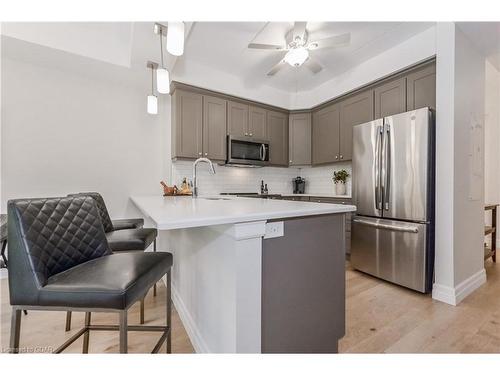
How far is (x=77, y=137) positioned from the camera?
2.93 m

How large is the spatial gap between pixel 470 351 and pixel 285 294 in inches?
50.6

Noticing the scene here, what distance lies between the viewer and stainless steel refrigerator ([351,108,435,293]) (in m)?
2.23

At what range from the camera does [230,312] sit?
1.10 meters

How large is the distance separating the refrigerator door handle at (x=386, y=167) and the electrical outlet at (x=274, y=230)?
5.89ft

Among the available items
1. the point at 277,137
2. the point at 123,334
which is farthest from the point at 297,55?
the point at 123,334

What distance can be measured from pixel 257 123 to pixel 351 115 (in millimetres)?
1429

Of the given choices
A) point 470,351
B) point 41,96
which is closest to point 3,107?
point 41,96

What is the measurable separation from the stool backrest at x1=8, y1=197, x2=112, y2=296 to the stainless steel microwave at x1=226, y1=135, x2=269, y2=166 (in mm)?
2514

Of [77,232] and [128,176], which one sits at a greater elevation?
[128,176]

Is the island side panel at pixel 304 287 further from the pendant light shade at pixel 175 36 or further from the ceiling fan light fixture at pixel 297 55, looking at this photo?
the ceiling fan light fixture at pixel 297 55

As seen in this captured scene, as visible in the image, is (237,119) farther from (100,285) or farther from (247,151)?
(100,285)

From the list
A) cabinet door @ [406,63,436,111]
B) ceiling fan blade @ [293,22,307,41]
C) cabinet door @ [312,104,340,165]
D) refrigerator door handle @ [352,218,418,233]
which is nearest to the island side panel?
refrigerator door handle @ [352,218,418,233]

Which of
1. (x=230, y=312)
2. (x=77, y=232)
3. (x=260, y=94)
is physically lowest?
(x=230, y=312)
